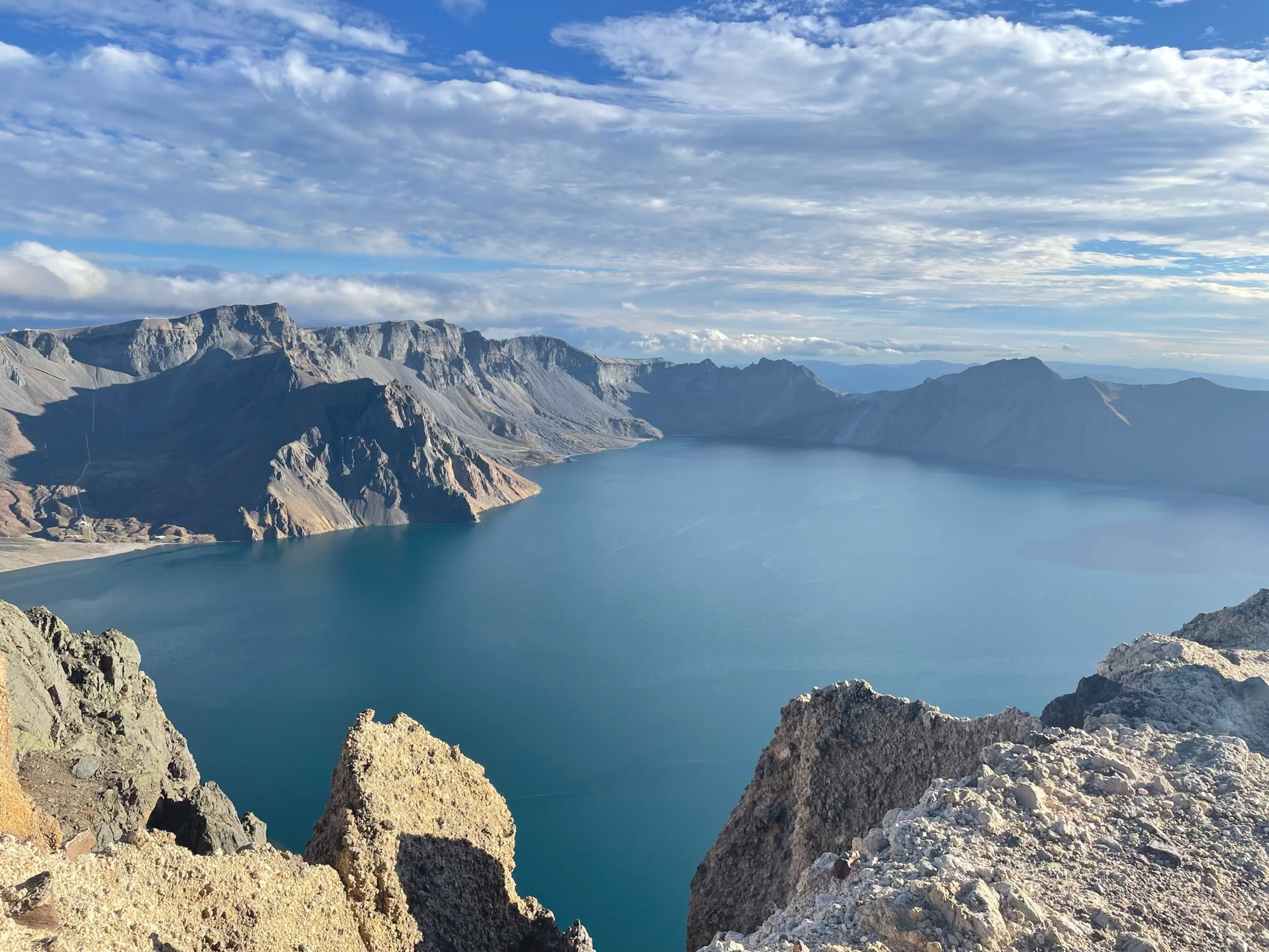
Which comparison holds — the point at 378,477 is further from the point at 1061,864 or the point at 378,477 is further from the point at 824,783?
the point at 1061,864

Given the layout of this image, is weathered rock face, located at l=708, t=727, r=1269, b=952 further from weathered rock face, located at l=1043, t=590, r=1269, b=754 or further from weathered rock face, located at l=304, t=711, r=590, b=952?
weathered rock face, located at l=304, t=711, r=590, b=952

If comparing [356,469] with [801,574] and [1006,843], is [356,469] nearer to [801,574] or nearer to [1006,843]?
[801,574]

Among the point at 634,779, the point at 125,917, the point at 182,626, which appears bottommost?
the point at 182,626

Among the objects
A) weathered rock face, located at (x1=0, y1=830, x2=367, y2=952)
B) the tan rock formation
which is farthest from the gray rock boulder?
the tan rock formation

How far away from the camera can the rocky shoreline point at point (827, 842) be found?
11695 mm

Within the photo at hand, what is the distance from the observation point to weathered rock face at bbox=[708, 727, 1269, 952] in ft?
38.1

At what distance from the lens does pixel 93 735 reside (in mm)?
29391

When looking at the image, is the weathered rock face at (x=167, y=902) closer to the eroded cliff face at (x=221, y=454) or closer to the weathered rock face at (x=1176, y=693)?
the weathered rock face at (x=1176, y=693)

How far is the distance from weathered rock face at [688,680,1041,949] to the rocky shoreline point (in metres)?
0.06

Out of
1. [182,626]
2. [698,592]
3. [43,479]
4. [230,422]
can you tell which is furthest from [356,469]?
[698,592]

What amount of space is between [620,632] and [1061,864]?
7007cm

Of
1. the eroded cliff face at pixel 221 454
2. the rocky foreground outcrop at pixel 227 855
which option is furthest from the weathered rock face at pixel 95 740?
the eroded cliff face at pixel 221 454

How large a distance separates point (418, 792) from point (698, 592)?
80.8 metres

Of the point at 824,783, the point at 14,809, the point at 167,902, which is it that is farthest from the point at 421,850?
the point at 824,783
